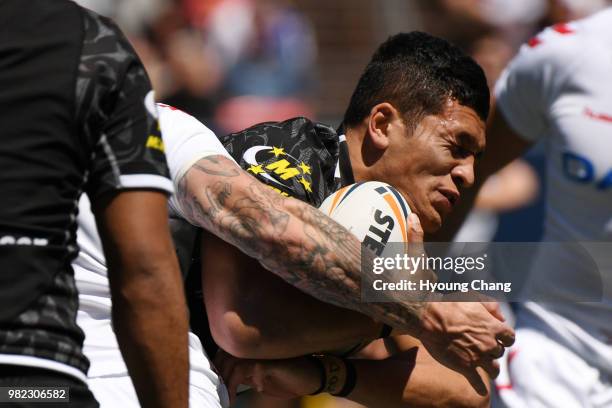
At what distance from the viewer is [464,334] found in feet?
10.7

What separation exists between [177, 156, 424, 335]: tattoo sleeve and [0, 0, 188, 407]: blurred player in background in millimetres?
664

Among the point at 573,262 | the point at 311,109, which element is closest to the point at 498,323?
the point at 573,262

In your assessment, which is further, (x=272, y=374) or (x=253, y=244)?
(x=272, y=374)

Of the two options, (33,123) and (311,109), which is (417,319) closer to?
(33,123)

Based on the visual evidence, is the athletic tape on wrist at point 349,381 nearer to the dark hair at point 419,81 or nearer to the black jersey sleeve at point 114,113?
the dark hair at point 419,81

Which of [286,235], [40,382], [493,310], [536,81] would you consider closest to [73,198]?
[40,382]

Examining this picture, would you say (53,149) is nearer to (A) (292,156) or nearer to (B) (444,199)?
(A) (292,156)

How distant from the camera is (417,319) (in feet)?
10.5

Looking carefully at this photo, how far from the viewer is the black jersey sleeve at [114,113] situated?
230cm

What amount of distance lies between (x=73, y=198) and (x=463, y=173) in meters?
1.78

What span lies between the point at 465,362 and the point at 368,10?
838cm

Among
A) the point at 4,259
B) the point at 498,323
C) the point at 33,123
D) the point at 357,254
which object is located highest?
the point at 33,123

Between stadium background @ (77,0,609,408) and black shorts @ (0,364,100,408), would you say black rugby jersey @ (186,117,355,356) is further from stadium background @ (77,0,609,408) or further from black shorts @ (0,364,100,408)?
stadium background @ (77,0,609,408)

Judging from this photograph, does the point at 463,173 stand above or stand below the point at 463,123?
below
